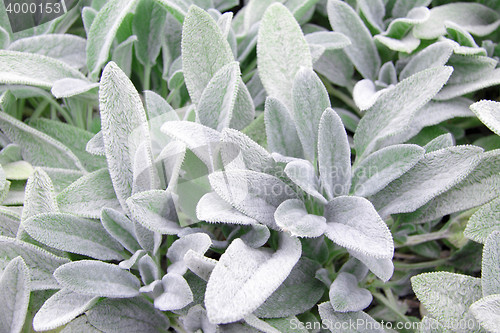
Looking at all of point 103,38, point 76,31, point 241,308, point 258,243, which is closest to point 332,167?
point 258,243

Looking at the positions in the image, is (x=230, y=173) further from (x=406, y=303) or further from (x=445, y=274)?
(x=406, y=303)

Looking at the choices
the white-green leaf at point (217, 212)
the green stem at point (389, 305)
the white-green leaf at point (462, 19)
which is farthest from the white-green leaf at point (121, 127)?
the white-green leaf at point (462, 19)

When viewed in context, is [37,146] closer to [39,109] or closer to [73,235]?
[39,109]

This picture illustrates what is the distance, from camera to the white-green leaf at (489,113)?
816 millimetres

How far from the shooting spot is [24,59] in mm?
1013

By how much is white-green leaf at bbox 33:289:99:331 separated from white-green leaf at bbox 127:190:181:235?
0.15 m

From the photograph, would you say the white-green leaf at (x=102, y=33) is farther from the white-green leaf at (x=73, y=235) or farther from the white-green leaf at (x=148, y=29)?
the white-green leaf at (x=73, y=235)

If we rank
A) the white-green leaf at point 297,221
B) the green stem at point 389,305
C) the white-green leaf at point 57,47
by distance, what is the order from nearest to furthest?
the white-green leaf at point 297,221 < the green stem at point 389,305 < the white-green leaf at point 57,47

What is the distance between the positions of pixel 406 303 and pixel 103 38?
0.88m

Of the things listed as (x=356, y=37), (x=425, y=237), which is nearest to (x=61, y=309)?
(x=425, y=237)

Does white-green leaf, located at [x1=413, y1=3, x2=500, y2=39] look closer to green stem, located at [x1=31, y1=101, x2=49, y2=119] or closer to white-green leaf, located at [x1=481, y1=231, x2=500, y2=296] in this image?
white-green leaf, located at [x1=481, y1=231, x2=500, y2=296]

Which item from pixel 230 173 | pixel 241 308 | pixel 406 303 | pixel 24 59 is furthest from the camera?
pixel 406 303

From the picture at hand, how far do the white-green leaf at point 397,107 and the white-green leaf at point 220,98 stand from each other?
278 mm

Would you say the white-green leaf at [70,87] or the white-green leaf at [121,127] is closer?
the white-green leaf at [121,127]
